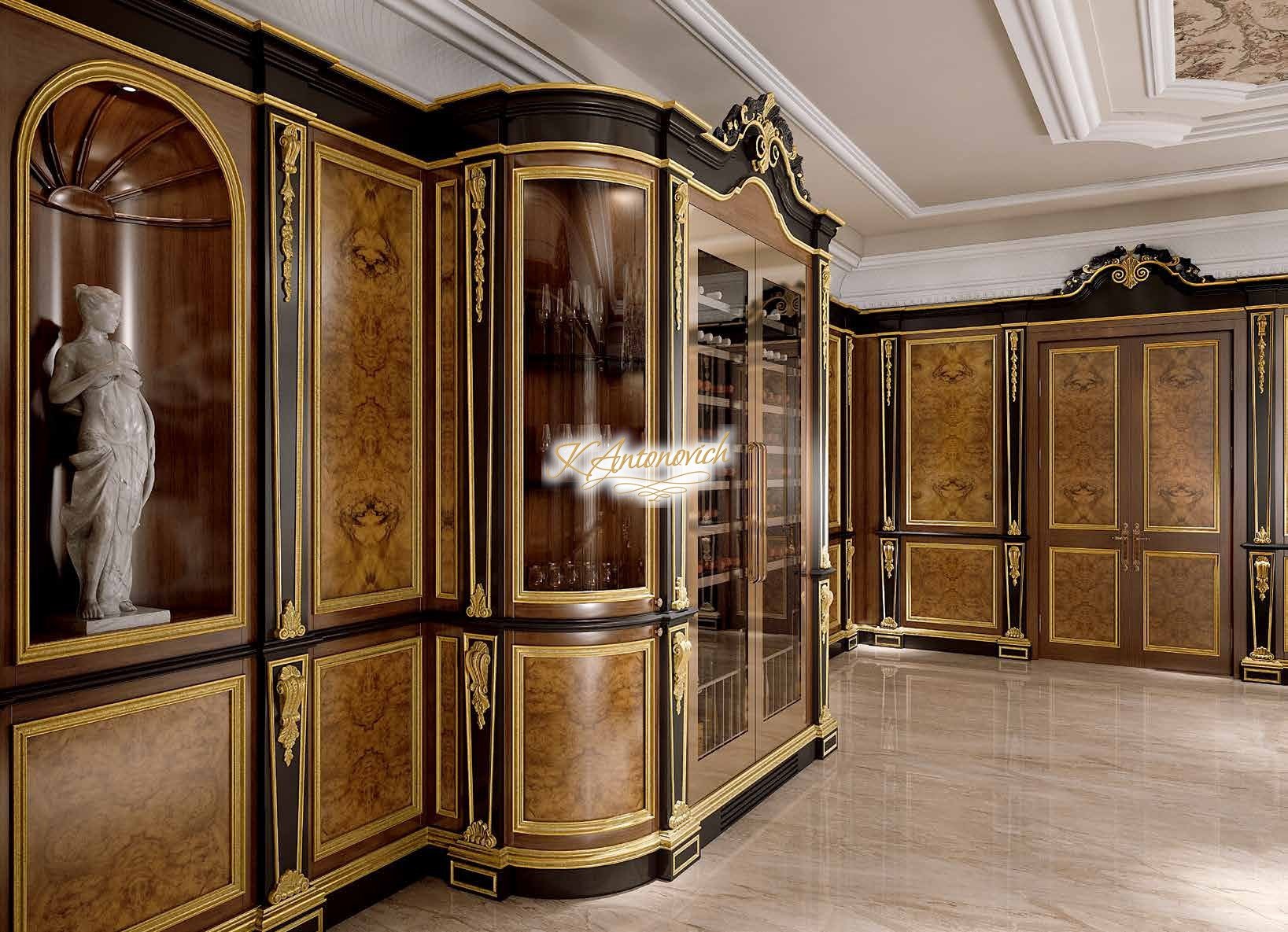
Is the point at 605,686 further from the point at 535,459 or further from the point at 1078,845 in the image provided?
the point at 1078,845

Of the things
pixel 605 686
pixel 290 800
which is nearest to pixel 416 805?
pixel 290 800

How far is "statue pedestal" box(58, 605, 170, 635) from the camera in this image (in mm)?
2279

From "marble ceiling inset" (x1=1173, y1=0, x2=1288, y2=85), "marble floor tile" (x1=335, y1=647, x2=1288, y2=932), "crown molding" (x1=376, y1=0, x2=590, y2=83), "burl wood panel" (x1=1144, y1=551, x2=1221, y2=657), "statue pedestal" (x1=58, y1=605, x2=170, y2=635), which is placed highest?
"marble ceiling inset" (x1=1173, y1=0, x2=1288, y2=85)

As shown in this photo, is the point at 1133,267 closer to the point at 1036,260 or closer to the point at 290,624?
the point at 1036,260

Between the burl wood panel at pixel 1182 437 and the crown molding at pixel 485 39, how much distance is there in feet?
15.8

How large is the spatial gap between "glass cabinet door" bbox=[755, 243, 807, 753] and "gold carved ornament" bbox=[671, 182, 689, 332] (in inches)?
28.1

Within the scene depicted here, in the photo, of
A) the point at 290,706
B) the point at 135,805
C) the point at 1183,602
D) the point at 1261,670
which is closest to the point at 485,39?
the point at 290,706

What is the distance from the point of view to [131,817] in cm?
236

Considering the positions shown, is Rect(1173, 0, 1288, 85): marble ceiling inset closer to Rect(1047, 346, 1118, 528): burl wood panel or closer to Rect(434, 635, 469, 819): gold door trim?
Rect(1047, 346, 1118, 528): burl wood panel

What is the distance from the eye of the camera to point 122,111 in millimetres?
2453

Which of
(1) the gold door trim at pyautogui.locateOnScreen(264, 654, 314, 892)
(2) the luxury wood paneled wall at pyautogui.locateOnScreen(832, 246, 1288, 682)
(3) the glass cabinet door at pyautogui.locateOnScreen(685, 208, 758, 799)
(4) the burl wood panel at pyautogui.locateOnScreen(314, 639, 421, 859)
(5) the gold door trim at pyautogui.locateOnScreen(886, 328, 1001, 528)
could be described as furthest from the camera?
(5) the gold door trim at pyautogui.locateOnScreen(886, 328, 1001, 528)

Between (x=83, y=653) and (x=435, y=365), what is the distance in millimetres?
1472

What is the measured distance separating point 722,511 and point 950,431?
4.17 meters

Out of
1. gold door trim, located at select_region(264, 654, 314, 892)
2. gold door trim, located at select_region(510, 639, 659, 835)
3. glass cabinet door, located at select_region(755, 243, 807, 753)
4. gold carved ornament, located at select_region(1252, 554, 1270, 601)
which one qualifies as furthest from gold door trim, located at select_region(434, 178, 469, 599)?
gold carved ornament, located at select_region(1252, 554, 1270, 601)
